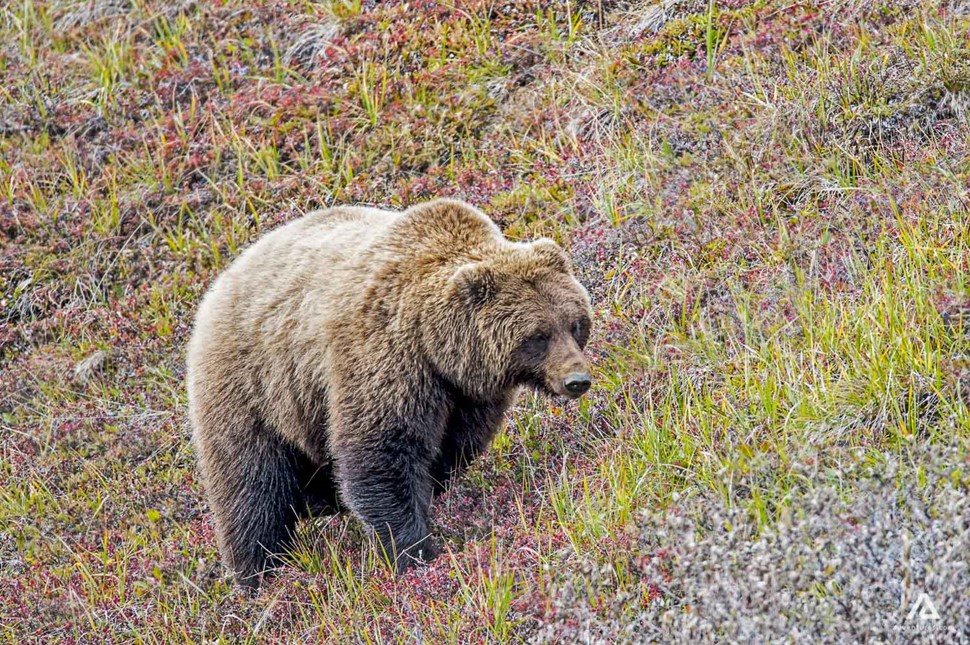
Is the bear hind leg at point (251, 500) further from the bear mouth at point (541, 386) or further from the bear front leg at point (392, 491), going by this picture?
the bear mouth at point (541, 386)

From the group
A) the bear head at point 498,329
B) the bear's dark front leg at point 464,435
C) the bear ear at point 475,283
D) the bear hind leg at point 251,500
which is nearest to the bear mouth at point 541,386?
the bear head at point 498,329

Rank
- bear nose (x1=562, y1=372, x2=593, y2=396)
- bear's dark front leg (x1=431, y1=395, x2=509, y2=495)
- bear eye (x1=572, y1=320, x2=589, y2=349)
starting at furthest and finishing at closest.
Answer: bear's dark front leg (x1=431, y1=395, x2=509, y2=495) → bear eye (x1=572, y1=320, x2=589, y2=349) → bear nose (x1=562, y1=372, x2=593, y2=396)

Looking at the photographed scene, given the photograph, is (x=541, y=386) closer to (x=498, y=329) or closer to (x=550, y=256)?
(x=498, y=329)

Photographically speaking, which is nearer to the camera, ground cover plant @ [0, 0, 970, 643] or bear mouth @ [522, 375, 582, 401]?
ground cover plant @ [0, 0, 970, 643]

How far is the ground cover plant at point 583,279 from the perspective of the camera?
4.71m

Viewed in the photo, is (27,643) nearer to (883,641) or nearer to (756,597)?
(756,597)

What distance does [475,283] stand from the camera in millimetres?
5961

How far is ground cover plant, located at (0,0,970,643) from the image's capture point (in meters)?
4.71

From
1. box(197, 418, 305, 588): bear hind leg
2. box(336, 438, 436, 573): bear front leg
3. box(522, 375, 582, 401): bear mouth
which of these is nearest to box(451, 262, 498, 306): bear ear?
box(522, 375, 582, 401): bear mouth

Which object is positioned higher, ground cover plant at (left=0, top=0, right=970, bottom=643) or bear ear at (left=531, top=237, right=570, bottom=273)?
bear ear at (left=531, top=237, right=570, bottom=273)

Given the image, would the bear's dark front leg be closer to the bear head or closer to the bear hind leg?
the bear head

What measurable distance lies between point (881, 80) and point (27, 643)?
574 cm

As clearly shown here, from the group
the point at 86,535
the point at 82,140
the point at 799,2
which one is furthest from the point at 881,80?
the point at 82,140

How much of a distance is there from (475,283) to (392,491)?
1064 millimetres
